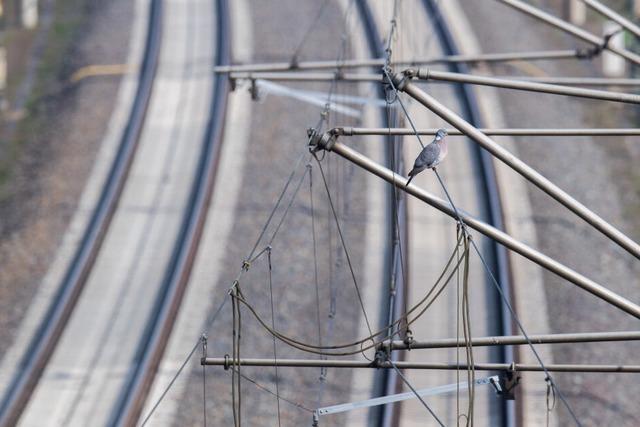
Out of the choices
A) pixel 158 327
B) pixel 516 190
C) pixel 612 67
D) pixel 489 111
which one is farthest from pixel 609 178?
pixel 158 327

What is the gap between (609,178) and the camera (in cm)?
2181

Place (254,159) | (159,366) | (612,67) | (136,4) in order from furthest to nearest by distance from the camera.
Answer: (136,4) → (612,67) → (254,159) → (159,366)

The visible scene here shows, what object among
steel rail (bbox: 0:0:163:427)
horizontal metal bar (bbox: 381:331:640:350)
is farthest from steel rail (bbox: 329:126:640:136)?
steel rail (bbox: 0:0:163:427)

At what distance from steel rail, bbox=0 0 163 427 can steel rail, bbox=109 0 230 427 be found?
1385 millimetres

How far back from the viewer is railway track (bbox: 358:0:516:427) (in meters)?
15.4

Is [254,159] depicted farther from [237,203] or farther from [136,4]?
[136,4]

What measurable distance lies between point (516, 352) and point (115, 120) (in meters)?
11.9

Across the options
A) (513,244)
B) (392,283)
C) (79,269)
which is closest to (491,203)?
(79,269)

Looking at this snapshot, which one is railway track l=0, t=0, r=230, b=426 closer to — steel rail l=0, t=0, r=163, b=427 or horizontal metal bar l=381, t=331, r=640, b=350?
steel rail l=0, t=0, r=163, b=427

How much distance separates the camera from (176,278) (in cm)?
1889

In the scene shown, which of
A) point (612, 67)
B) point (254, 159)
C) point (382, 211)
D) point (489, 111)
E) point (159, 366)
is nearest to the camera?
Result: point (159, 366)

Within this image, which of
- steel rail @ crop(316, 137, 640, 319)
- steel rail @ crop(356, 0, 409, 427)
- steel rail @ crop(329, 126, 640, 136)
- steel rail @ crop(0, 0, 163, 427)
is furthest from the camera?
steel rail @ crop(0, 0, 163, 427)

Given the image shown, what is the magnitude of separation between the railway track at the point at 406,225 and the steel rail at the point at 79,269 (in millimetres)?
5139

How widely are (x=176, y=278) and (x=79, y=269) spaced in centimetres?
182
